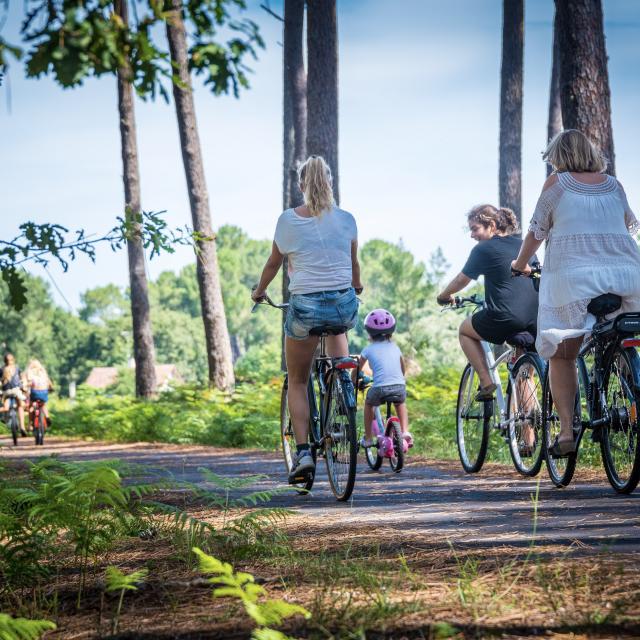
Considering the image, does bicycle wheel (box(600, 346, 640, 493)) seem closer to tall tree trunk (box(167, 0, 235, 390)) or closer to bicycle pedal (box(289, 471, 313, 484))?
bicycle pedal (box(289, 471, 313, 484))

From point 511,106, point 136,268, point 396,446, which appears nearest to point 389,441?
point 396,446

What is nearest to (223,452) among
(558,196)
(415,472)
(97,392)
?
(415,472)

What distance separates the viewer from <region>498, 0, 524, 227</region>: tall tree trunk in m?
20.1

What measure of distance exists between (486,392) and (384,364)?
1.34m

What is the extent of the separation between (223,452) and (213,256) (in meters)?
9.34

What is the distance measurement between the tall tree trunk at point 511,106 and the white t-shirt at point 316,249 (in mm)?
13974

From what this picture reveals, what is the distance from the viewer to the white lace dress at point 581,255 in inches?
228

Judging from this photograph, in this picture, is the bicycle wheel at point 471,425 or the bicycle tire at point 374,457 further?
the bicycle tire at point 374,457

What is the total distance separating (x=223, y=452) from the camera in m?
13.7

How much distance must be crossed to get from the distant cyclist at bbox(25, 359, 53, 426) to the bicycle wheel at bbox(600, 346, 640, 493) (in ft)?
52.8

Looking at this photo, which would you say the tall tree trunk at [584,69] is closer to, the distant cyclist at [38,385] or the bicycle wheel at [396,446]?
the bicycle wheel at [396,446]

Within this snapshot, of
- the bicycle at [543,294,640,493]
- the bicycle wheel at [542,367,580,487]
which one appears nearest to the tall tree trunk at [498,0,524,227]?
the bicycle wheel at [542,367,580,487]

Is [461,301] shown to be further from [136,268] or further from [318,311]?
Answer: [136,268]

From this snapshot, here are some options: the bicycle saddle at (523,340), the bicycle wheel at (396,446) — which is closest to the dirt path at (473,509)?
the bicycle wheel at (396,446)
